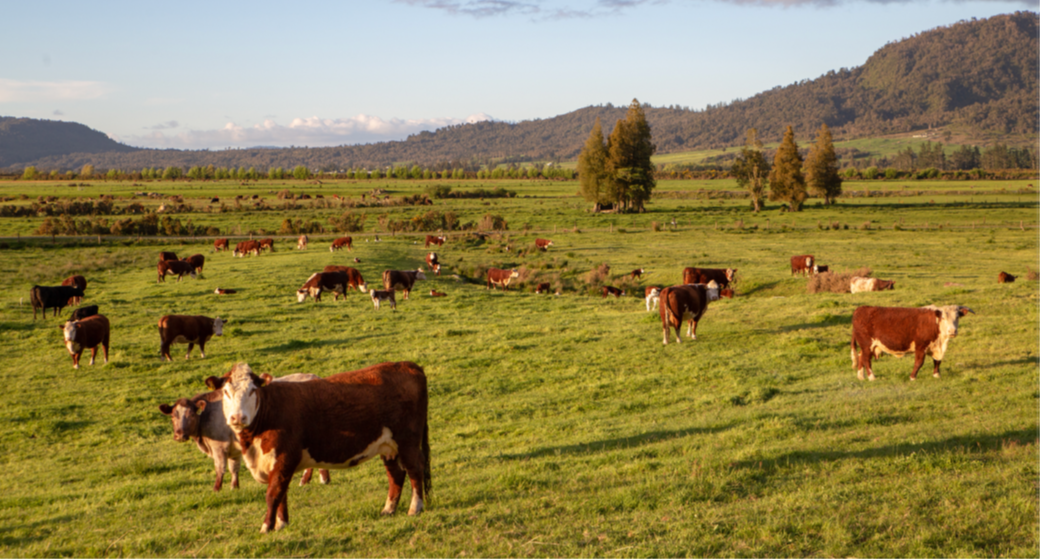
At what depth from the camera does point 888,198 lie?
3671 inches

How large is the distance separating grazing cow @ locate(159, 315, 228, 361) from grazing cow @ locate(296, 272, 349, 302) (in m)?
8.71

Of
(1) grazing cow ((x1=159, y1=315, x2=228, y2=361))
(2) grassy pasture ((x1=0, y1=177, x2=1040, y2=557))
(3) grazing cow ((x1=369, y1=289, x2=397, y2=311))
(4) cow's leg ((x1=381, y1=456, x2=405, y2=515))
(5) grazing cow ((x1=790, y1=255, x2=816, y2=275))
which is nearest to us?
(2) grassy pasture ((x1=0, y1=177, x2=1040, y2=557))

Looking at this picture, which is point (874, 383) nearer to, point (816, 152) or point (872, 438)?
point (872, 438)

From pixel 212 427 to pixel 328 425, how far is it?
2.57 meters

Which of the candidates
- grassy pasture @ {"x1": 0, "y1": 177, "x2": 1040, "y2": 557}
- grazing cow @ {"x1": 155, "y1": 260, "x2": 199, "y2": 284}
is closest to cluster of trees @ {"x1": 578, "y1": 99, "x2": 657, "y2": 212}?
grassy pasture @ {"x1": 0, "y1": 177, "x2": 1040, "y2": 557}

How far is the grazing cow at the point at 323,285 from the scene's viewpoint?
28.7m

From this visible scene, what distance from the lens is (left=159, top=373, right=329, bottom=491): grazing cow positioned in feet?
27.4

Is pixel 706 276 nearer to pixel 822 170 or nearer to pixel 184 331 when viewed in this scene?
pixel 184 331

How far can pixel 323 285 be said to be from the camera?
29.3 meters

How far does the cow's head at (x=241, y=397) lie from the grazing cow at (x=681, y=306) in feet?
45.3

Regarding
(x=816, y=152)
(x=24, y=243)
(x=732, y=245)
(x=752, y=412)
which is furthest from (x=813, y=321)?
(x=816, y=152)

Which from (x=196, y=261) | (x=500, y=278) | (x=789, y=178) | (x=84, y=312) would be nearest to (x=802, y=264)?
(x=500, y=278)

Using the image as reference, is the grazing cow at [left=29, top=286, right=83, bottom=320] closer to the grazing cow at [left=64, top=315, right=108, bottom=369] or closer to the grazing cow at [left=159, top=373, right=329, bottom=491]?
the grazing cow at [left=64, top=315, right=108, bottom=369]

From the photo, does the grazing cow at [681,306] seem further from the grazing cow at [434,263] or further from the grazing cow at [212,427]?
the grazing cow at [434,263]
